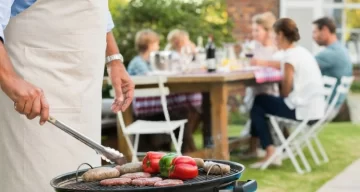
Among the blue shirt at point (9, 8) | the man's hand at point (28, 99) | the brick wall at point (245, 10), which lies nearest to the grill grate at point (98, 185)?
the man's hand at point (28, 99)

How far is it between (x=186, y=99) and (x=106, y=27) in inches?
202

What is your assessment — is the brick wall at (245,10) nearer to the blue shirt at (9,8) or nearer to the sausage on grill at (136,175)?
the blue shirt at (9,8)

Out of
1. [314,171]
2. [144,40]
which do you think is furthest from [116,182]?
[144,40]

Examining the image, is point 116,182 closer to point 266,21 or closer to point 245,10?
point 266,21

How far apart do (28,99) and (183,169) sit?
496 mm

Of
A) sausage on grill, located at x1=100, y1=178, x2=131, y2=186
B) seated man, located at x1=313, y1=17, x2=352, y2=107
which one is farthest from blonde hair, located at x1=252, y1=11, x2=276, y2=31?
sausage on grill, located at x1=100, y1=178, x2=131, y2=186

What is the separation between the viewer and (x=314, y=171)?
305 inches

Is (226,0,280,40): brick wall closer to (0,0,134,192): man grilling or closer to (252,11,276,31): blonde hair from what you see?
(252,11,276,31): blonde hair

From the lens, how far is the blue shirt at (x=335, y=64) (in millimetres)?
8109

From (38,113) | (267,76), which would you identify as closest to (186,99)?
(267,76)

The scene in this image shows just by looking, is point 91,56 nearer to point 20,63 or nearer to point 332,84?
point 20,63

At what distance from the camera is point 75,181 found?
2746mm

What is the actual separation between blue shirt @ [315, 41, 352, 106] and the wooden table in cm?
118

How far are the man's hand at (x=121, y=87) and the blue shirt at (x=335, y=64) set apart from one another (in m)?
4.97
